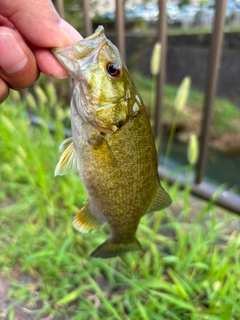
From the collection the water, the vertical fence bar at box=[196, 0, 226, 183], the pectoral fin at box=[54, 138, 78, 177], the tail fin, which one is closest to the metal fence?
the vertical fence bar at box=[196, 0, 226, 183]

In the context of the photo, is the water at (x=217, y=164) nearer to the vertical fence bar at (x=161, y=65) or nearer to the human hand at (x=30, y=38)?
the vertical fence bar at (x=161, y=65)

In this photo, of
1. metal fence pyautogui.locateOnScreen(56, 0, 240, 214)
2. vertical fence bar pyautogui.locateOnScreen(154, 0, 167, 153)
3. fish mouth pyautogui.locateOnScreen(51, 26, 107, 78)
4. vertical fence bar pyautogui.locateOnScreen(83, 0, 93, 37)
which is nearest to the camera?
fish mouth pyautogui.locateOnScreen(51, 26, 107, 78)

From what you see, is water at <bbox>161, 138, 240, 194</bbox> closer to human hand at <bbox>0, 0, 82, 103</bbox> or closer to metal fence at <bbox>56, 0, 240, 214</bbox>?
metal fence at <bbox>56, 0, 240, 214</bbox>

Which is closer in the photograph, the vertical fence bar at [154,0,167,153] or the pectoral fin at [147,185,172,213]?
the pectoral fin at [147,185,172,213]

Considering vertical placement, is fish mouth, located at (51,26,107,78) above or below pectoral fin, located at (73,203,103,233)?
above

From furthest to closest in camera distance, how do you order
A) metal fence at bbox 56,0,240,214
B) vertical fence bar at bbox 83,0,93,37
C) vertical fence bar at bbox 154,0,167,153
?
vertical fence bar at bbox 83,0,93,37 → vertical fence bar at bbox 154,0,167,153 → metal fence at bbox 56,0,240,214

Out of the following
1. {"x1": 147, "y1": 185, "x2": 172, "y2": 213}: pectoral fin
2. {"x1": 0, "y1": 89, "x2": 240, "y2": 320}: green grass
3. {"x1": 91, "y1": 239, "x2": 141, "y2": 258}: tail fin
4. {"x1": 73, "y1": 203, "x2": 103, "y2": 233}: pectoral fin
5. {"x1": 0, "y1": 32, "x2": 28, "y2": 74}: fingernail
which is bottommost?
{"x1": 0, "y1": 89, "x2": 240, "y2": 320}: green grass

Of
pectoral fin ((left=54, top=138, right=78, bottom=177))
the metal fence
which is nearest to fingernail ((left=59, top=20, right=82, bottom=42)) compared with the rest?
pectoral fin ((left=54, top=138, right=78, bottom=177))
